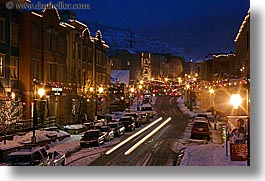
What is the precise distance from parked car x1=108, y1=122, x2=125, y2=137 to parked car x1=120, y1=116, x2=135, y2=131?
13cm

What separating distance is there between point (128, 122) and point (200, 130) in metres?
1.95

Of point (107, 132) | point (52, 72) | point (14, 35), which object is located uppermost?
point (14, 35)

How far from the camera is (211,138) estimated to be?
40.4 feet

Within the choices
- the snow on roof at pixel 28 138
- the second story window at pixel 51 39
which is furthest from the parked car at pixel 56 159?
the second story window at pixel 51 39

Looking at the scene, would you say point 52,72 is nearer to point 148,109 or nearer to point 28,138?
point 28,138

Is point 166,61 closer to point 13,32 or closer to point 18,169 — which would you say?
point 18,169

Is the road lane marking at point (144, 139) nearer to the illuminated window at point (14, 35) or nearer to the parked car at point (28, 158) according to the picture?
the parked car at point (28, 158)

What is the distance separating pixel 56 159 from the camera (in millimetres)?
8992

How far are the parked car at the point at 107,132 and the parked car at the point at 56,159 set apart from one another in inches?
99.1

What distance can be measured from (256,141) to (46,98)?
752 cm

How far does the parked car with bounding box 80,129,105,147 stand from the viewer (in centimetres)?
1182

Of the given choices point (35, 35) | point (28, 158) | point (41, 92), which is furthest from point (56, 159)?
point (35, 35)

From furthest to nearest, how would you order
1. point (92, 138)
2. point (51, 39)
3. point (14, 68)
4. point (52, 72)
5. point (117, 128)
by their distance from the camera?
point (52, 72) → point (51, 39) → point (14, 68) → point (117, 128) → point (92, 138)

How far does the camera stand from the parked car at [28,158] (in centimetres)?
836
